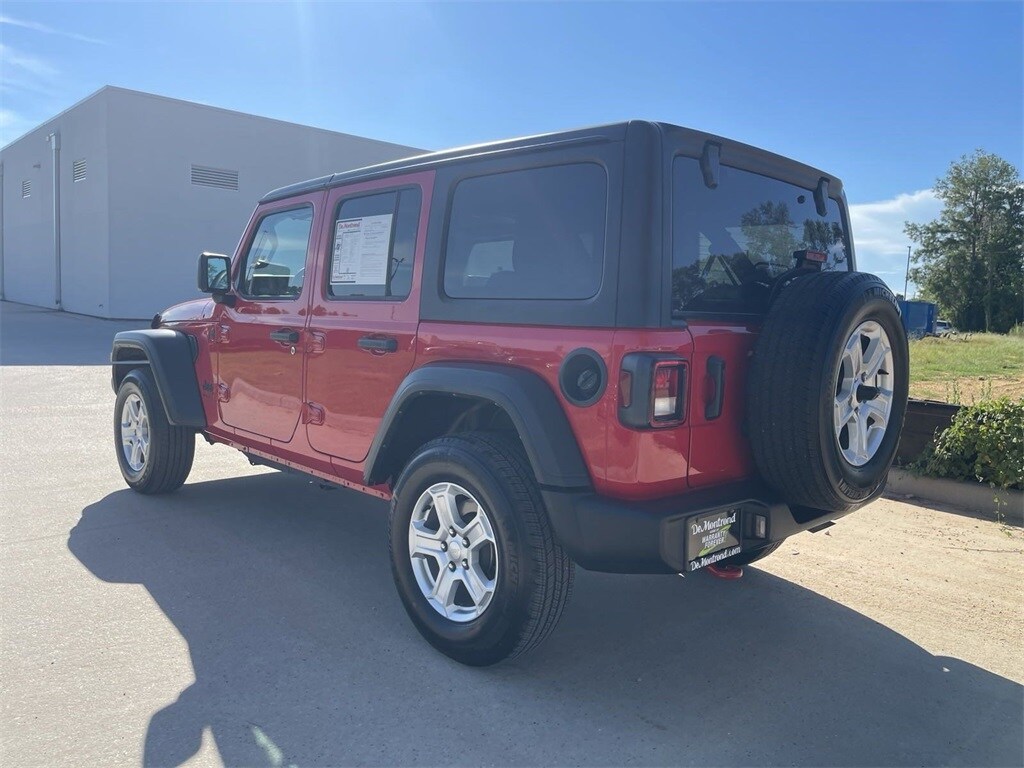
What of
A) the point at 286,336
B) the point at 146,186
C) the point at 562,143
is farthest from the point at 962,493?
the point at 146,186

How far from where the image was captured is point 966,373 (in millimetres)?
13930

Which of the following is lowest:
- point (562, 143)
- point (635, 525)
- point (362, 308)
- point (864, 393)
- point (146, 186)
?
point (635, 525)

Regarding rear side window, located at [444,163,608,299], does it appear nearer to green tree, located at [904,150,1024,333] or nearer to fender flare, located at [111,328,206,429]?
fender flare, located at [111,328,206,429]

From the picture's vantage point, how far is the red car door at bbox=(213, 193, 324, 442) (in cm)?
434

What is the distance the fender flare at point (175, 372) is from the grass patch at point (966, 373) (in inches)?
234

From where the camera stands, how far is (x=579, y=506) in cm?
283

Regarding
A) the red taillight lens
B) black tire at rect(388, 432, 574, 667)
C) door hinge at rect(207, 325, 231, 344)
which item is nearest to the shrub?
the red taillight lens

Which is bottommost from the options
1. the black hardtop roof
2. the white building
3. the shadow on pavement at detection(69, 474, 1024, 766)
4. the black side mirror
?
the shadow on pavement at detection(69, 474, 1024, 766)

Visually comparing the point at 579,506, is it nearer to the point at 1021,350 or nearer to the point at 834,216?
the point at 834,216

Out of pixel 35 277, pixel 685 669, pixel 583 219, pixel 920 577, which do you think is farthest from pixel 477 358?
pixel 35 277

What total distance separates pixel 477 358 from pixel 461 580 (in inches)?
35.9

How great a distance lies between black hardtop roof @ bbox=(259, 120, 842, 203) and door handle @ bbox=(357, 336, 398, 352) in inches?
31.4

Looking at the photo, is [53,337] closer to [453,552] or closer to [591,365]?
[453,552]

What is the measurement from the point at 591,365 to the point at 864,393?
1258mm
